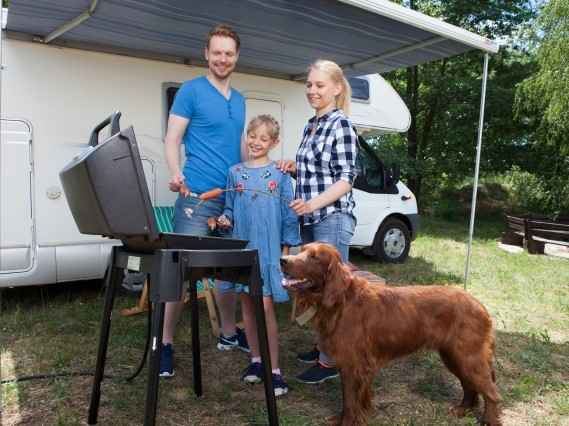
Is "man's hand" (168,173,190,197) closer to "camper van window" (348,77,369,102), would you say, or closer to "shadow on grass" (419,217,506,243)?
"camper van window" (348,77,369,102)

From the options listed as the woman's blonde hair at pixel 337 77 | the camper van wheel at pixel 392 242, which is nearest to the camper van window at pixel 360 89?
the camper van wheel at pixel 392 242

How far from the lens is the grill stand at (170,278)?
2.05 m

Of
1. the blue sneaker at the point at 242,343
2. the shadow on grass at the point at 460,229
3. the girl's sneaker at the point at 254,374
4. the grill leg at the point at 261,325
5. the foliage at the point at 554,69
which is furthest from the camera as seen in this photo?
the shadow on grass at the point at 460,229

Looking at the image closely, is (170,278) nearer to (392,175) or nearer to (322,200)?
(322,200)

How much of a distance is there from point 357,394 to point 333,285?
24.0 inches

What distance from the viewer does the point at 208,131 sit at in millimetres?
3094

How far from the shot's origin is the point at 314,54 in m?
4.95

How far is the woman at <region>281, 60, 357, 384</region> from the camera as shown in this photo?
290cm

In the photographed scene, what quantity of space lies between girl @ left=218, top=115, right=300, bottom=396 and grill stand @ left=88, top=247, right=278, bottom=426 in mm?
621

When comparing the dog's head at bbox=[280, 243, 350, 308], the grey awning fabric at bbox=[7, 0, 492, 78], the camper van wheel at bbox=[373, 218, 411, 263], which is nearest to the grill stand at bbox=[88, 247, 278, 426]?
the dog's head at bbox=[280, 243, 350, 308]

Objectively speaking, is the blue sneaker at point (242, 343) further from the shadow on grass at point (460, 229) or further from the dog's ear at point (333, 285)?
the shadow on grass at point (460, 229)

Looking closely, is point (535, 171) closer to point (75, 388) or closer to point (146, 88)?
point (146, 88)

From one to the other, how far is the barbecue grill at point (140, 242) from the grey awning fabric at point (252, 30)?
1947 mm

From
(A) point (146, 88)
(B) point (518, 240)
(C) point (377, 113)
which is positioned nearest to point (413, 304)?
(A) point (146, 88)
